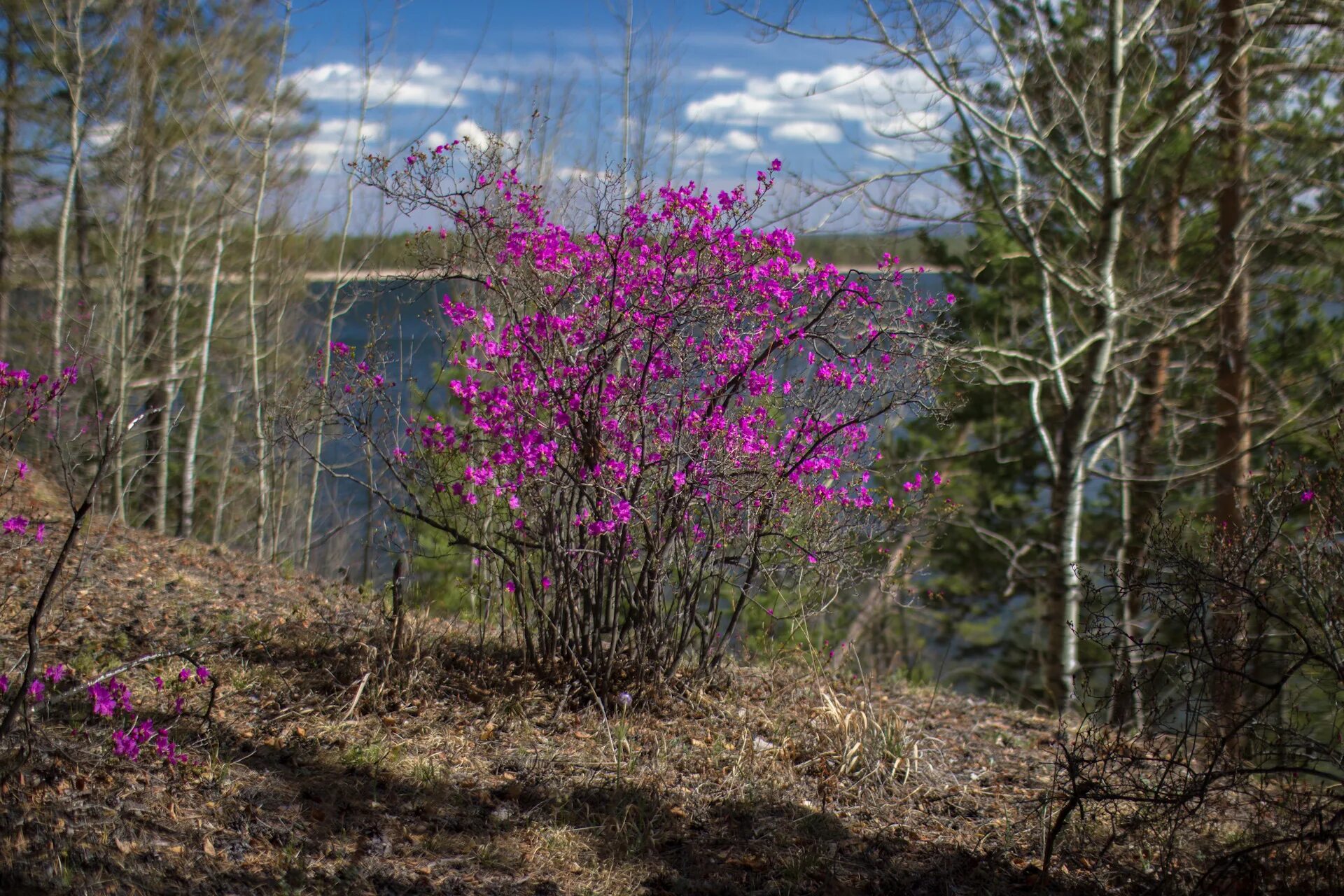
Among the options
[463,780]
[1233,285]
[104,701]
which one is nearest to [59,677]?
[104,701]

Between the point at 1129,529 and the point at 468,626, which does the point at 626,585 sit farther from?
the point at 1129,529

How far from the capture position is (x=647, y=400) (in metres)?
4.33

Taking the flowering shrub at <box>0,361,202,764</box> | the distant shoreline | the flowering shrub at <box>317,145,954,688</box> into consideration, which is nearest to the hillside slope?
the flowering shrub at <box>0,361,202,764</box>

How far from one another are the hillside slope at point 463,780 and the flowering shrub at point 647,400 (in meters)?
0.53

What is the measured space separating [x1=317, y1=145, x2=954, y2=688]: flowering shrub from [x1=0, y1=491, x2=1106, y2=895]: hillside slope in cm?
53

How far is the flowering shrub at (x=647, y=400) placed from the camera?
4207 mm

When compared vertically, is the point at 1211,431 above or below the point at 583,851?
above

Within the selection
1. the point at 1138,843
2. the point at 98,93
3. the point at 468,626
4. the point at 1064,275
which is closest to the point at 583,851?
the point at 1138,843

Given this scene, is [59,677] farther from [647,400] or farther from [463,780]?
[647,400]

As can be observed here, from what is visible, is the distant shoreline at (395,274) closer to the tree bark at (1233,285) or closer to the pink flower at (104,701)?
the pink flower at (104,701)

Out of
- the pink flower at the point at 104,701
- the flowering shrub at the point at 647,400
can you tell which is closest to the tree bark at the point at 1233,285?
the flowering shrub at the point at 647,400

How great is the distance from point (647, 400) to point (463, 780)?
5.89 ft

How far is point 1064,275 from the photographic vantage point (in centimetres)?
813

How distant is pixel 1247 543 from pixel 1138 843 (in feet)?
4.10
